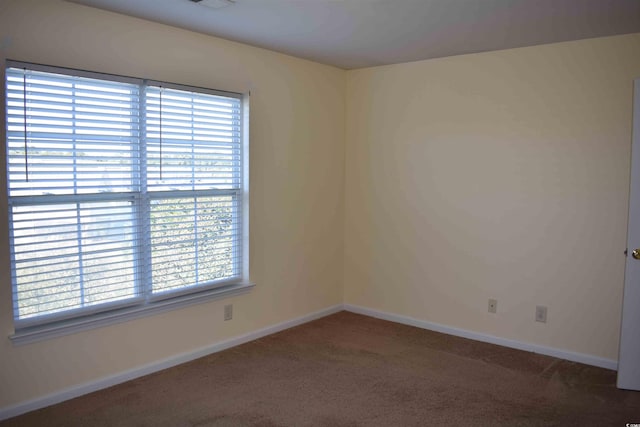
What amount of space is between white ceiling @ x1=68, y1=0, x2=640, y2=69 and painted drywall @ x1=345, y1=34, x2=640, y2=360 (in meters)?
0.32

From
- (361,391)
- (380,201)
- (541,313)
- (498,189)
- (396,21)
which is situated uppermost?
(396,21)

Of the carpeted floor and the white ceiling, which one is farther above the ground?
the white ceiling

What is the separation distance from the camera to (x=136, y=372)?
344cm

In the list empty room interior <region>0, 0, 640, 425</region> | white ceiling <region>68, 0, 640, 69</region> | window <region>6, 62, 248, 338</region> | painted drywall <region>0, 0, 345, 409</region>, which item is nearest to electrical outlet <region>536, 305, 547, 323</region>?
empty room interior <region>0, 0, 640, 425</region>

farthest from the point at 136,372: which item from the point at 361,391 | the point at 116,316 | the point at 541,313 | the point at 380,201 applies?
the point at 541,313

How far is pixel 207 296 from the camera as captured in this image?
12.6ft

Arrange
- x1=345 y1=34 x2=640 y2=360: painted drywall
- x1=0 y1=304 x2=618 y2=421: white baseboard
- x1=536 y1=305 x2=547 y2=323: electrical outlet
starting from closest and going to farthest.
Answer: x1=0 y1=304 x2=618 y2=421: white baseboard < x1=345 y1=34 x2=640 y2=360: painted drywall < x1=536 y1=305 x2=547 y2=323: electrical outlet

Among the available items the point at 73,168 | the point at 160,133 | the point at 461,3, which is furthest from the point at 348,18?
the point at 73,168

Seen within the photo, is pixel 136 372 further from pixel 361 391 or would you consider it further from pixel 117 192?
pixel 361 391

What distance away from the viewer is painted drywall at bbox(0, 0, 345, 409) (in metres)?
2.90

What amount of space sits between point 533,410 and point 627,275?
3.58 feet

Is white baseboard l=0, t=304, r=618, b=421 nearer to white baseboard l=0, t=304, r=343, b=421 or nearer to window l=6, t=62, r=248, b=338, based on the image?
white baseboard l=0, t=304, r=343, b=421

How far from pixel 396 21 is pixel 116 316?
2.62 meters

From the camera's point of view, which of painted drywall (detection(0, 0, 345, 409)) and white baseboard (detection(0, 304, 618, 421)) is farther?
white baseboard (detection(0, 304, 618, 421))
